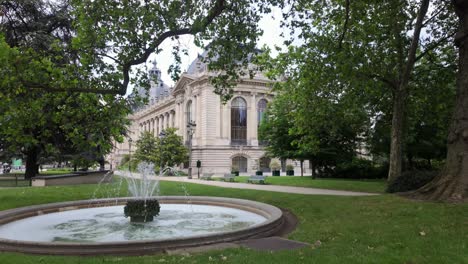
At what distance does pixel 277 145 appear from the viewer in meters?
36.6

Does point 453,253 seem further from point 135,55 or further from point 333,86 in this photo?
point 333,86

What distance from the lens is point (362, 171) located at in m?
38.4

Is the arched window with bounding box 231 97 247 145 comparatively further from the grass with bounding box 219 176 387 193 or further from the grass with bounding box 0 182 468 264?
the grass with bounding box 0 182 468 264

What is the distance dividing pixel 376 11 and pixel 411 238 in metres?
13.2

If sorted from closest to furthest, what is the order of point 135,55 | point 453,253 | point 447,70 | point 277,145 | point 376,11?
point 453,253 → point 135,55 → point 376,11 → point 447,70 → point 277,145

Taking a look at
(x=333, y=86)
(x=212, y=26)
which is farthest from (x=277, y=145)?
(x=212, y=26)

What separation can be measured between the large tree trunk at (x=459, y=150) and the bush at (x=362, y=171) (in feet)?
82.3

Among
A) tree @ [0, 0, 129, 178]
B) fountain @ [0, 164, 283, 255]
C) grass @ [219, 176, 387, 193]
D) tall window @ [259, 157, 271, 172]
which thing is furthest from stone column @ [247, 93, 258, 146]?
fountain @ [0, 164, 283, 255]

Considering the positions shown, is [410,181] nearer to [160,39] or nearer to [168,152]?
[160,39]

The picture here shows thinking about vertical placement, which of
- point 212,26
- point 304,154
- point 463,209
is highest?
point 212,26

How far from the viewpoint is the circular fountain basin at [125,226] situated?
7.65 meters

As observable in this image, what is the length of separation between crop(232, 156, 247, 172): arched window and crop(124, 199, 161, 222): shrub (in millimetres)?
58462

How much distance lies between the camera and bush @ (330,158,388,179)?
125ft

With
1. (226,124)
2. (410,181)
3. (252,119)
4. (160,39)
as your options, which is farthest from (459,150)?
(252,119)
